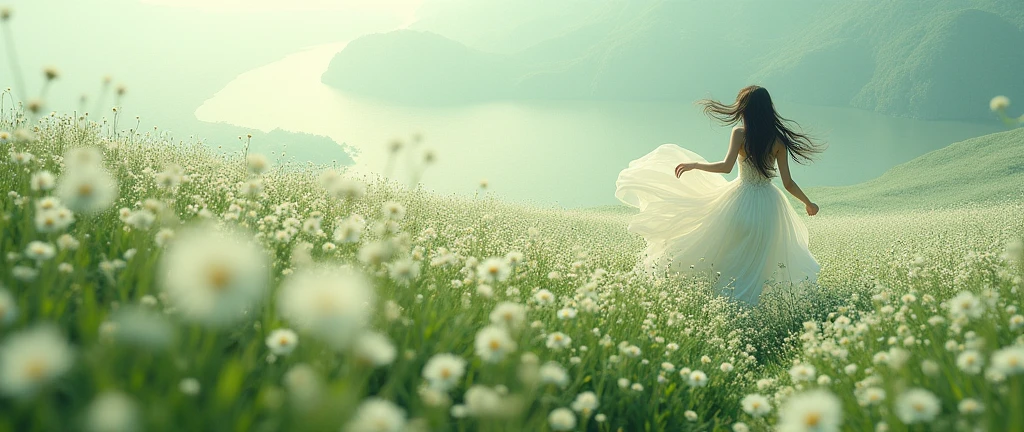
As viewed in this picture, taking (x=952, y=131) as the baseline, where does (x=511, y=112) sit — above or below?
below

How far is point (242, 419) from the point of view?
1.59m

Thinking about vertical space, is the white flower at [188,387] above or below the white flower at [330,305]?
below

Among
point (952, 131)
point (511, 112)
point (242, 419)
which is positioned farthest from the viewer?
point (511, 112)

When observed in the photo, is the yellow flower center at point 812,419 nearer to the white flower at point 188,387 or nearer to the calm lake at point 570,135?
the white flower at point 188,387

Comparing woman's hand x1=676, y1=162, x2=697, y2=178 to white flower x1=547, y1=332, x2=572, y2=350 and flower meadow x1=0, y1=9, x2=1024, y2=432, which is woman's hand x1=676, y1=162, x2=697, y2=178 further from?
white flower x1=547, y1=332, x2=572, y2=350

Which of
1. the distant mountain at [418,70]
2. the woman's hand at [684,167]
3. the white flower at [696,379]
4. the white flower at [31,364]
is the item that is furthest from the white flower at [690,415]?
the distant mountain at [418,70]

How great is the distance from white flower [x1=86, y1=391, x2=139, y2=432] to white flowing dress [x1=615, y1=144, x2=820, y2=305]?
21.2 ft

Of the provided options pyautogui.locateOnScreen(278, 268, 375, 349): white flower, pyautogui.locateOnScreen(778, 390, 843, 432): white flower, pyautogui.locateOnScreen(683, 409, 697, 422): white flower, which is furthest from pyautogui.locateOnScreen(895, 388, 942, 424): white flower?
pyautogui.locateOnScreen(278, 268, 375, 349): white flower

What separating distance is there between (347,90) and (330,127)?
195 ft

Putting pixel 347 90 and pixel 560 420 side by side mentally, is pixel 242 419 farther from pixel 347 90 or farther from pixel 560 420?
pixel 347 90

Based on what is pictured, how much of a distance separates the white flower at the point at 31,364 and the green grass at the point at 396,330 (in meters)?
0.02

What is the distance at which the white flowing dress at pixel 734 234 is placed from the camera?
24.5 feet

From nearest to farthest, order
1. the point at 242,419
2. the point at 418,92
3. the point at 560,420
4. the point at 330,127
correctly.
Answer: the point at 242,419 < the point at 560,420 < the point at 330,127 < the point at 418,92

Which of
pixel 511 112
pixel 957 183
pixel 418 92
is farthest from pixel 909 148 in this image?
pixel 418 92
